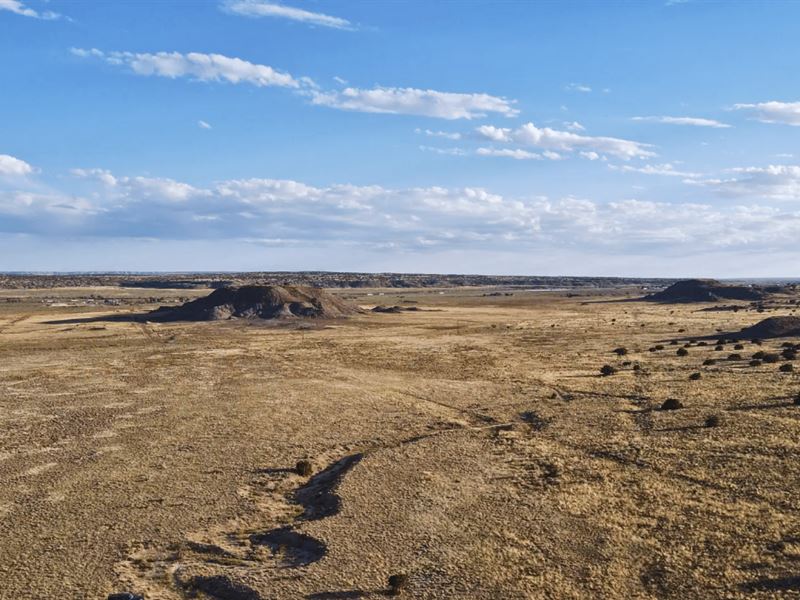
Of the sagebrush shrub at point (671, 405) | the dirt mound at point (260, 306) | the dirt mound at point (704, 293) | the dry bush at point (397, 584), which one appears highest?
the dirt mound at point (704, 293)

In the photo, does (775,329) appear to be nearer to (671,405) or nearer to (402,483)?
(671,405)

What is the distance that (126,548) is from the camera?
1655 cm

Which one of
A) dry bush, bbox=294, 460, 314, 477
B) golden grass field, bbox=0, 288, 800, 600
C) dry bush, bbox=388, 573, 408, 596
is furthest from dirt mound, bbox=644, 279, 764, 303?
dry bush, bbox=388, 573, 408, 596

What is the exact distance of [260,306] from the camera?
92938 mm

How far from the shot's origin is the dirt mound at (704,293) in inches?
5320

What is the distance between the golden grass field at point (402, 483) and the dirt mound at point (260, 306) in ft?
148

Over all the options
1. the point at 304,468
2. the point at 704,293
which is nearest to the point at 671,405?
the point at 304,468

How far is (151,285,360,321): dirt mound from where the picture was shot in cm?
9081

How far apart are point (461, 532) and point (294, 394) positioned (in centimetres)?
2119

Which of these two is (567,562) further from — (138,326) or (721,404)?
(138,326)

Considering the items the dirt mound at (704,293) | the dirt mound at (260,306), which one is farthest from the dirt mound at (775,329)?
the dirt mound at (704,293)

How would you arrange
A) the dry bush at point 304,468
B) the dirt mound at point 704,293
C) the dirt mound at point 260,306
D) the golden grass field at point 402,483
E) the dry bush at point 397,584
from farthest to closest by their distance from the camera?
the dirt mound at point 704,293 < the dirt mound at point 260,306 < the dry bush at point 304,468 < the golden grass field at point 402,483 < the dry bush at point 397,584

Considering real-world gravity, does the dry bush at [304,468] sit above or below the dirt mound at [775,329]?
below

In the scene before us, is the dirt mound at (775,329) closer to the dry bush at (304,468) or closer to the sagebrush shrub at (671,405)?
the sagebrush shrub at (671,405)
